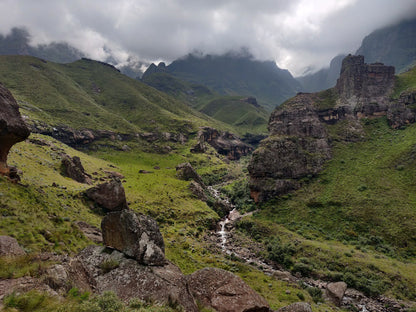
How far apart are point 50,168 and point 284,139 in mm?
70913

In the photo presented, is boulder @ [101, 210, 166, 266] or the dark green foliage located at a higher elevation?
boulder @ [101, 210, 166, 266]

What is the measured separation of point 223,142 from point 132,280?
533 feet

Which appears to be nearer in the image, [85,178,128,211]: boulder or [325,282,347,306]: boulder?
[325,282,347,306]: boulder

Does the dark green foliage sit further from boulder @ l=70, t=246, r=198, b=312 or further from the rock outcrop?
boulder @ l=70, t=246, r=198, b=312

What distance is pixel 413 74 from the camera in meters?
85.1

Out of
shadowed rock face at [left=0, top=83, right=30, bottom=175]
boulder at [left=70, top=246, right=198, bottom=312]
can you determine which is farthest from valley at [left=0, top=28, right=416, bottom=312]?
shadowed rock face at [left=0, top=83, right=30, bottom=175]

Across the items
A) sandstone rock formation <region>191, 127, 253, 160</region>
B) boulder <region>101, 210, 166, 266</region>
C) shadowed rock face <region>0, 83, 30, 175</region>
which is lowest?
boulder <region>101, 210, 166, 266</region>

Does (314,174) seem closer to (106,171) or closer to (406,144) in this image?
(406,144)

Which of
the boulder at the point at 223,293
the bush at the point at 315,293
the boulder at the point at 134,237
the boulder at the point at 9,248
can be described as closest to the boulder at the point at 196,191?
the bush at the point at 315,293

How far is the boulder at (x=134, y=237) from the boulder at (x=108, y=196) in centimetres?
2507

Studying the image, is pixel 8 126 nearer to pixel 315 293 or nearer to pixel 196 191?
pixel 315 293

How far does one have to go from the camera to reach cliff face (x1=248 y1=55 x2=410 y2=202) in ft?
224

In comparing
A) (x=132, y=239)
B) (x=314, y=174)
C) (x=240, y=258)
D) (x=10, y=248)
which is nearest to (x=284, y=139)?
(x=314, y=174)

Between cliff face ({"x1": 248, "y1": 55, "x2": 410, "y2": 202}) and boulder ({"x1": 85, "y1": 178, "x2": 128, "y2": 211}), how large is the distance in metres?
44.0
